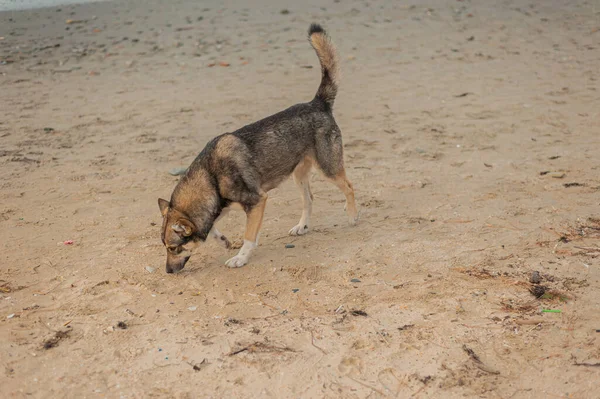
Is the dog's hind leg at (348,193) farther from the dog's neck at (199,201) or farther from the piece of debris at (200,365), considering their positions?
the piece of debris at (200,365)

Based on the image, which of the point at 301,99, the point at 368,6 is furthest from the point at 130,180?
the point at 368,6

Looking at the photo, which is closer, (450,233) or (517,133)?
(450,233)

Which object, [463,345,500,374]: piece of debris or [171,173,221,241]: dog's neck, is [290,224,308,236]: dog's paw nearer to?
[171,173,221,241]: dog's neck

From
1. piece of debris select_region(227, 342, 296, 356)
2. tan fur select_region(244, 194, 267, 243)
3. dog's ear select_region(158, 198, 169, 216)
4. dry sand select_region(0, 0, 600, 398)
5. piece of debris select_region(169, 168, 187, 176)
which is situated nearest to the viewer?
dry sand select_region(0, 0, 600, 398)

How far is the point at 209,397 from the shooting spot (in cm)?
400

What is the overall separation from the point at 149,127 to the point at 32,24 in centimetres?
762

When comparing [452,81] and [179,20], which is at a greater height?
[179,20]

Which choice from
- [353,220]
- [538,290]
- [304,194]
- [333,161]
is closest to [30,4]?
[304,194]

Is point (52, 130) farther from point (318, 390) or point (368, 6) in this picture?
point (368, 6)

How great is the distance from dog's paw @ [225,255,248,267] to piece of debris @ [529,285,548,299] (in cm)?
260

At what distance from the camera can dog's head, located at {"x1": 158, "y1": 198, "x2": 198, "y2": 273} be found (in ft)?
18.7

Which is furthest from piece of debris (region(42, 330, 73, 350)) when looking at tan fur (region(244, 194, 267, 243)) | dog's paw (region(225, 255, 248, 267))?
tan fur (region(244, 194, 267, 243))

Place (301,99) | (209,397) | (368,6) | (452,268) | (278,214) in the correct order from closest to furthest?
1. (209,397)
2. (452,268)
3. (278,214)
4. (301,99)
5. (368,6)

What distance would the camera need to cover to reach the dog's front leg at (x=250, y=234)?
19.8 feet
